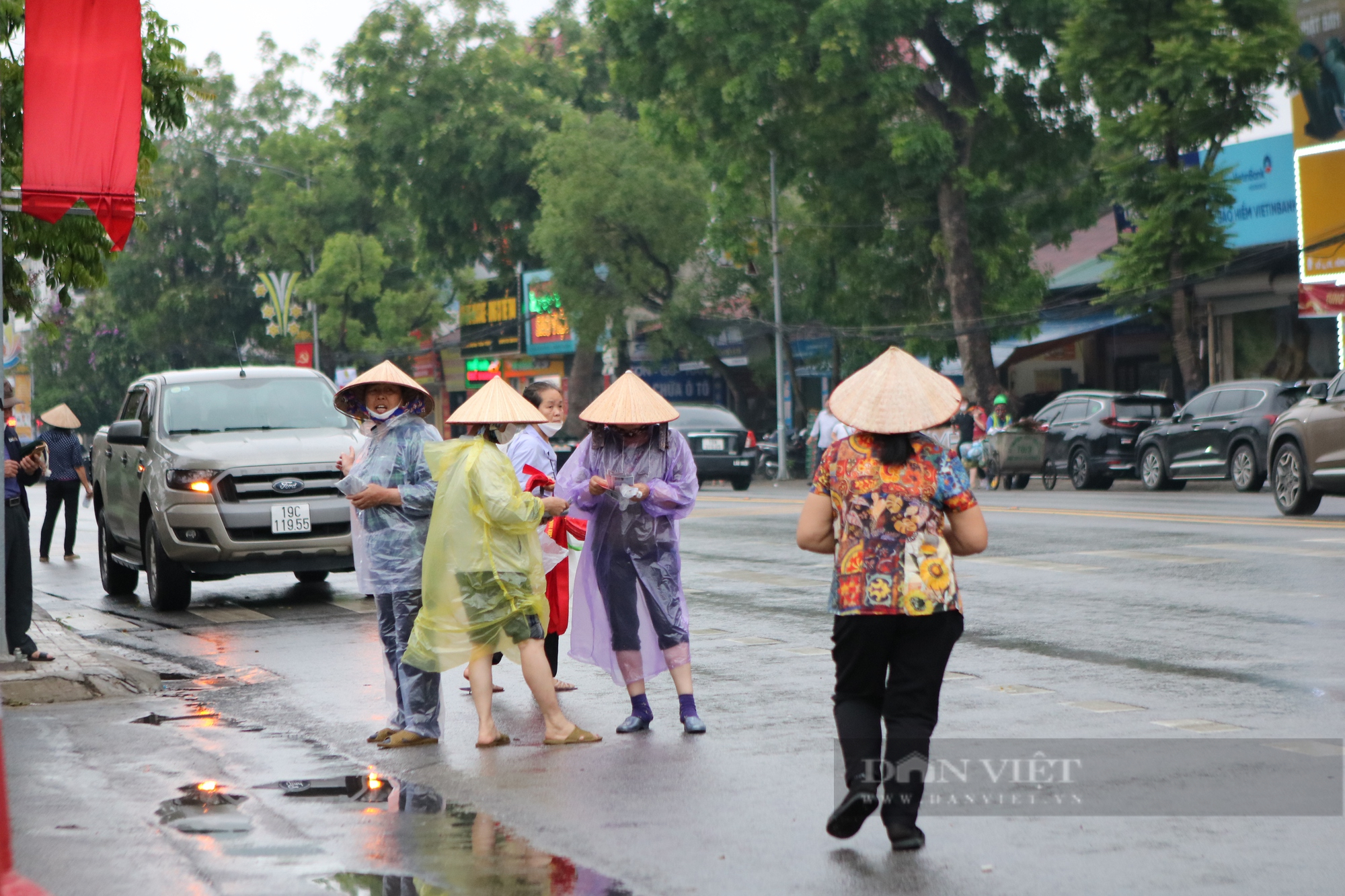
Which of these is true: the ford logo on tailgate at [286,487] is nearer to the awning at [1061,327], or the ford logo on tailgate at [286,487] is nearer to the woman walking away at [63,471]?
the woman walking away at [63,471]

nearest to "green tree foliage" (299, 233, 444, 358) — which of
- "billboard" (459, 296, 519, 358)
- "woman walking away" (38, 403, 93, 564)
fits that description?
"billboard" (459, 296, 519, 358)

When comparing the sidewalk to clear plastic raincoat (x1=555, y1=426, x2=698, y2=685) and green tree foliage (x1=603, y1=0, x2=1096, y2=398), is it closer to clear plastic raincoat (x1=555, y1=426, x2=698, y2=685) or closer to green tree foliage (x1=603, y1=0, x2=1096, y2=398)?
clear plastic raincoat (x1=555, y1=426, x2=698, y2=685)

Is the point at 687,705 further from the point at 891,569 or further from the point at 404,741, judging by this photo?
the point at 891,569

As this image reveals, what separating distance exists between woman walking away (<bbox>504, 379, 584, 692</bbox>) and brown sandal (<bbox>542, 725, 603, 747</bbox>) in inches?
27.3

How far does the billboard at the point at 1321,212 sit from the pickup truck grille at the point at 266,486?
2169 cm

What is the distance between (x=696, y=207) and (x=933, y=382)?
37921 millimetres

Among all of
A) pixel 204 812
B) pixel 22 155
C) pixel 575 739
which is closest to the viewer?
pixel 204 812

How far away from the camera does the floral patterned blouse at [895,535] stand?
17.3ft

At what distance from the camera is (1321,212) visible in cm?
3000

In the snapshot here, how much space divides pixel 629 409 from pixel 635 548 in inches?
24.9

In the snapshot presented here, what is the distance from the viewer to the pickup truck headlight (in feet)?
43.1

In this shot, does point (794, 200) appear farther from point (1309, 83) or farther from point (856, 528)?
point (856, 528)

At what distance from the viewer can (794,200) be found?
45.9 meters

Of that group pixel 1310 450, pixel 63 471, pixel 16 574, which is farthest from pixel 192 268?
pixel 16 574
